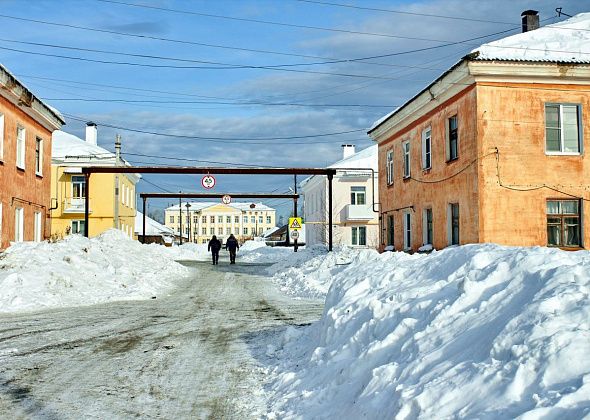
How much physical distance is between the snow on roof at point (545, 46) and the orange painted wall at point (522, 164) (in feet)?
2.71

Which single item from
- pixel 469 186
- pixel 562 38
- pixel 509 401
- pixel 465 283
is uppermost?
pixel 562 38

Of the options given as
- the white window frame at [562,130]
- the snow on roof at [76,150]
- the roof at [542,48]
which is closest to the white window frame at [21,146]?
the roof at [542,48]

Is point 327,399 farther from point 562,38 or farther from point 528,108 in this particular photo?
point 562,38

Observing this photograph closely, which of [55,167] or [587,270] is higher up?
[55,167]

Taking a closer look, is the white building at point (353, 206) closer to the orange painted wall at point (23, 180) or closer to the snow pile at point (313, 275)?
the snow pile at point (313, 275)

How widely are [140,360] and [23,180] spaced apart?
1673 cm

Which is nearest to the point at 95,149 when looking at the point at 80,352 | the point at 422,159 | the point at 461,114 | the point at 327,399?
the point at 422,159

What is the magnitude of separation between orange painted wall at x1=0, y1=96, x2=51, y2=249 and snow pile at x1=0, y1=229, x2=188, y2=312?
6.21 ft

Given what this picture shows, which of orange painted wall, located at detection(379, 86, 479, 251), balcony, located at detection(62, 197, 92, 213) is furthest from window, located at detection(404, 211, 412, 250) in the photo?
balcony, located at detection(62, 197, 92, 213)

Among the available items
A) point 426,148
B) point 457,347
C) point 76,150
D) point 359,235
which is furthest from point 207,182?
point 457,347

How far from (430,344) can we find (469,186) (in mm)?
13616

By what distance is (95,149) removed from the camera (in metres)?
45.2

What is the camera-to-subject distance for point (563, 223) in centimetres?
1780

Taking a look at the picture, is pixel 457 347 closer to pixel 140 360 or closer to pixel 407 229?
pixel 140 360
